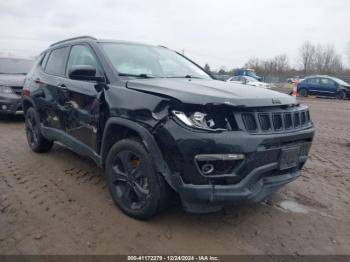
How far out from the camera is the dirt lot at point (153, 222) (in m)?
3.08

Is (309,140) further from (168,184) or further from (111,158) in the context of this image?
(111,158)

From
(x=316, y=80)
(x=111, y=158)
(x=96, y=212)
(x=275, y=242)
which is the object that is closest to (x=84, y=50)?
(x=111, y=158)

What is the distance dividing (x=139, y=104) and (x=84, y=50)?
159 centimetres

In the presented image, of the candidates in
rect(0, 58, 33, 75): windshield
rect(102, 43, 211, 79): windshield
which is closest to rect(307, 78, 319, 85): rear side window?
rect(0, 58, 33, 75): windshield

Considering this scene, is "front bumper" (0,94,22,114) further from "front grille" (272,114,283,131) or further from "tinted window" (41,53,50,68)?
"front grille" (272,114,283,131)

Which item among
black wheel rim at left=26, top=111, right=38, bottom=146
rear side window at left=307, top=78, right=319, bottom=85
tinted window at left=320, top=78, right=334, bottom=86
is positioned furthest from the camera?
rear side window at left=307, top=78, right=319, bottom=85

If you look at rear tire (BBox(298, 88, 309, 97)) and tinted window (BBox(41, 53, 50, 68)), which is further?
rear tire (BBox(298, 88, 309, 97))

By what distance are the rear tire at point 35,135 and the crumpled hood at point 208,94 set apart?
2759 mm

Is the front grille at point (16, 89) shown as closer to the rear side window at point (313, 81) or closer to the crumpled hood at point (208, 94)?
the crumpled hood at point (208, 94)

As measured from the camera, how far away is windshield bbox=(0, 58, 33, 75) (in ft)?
32.7

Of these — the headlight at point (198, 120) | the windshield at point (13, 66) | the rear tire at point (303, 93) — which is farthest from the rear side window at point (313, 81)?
the headlight at point (198, 120)

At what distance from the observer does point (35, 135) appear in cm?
594

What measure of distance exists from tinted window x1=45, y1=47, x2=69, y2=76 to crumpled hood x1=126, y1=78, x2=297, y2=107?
1830 mm

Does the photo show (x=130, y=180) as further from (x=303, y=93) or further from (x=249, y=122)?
(x=303, y=93)
